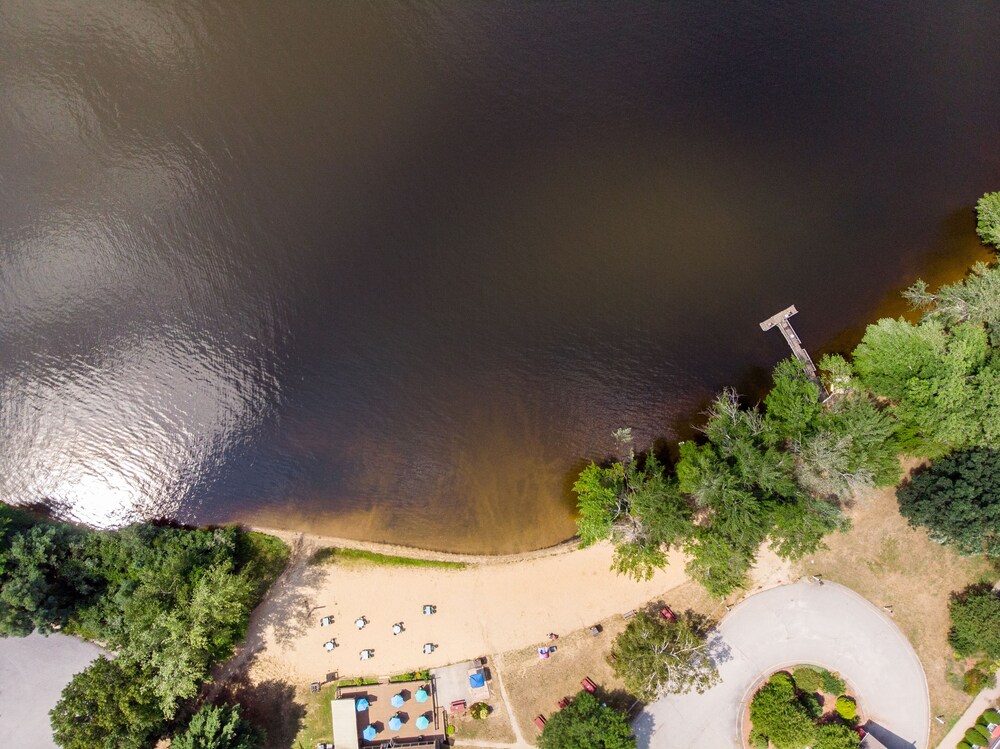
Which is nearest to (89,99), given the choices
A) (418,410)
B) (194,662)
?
(418,410)

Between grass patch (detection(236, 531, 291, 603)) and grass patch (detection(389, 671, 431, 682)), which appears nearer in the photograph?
grass patch (detection(389, 671, 431, 682))

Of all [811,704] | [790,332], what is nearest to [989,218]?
[790,332]

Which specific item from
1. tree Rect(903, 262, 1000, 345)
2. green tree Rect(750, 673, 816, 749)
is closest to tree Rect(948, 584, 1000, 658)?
green tree Rect(750, 673, 816, 749)

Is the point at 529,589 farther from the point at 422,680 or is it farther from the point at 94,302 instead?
the point at 94,302

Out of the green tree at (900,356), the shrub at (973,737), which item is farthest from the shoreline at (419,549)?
the shrub at (973,737)

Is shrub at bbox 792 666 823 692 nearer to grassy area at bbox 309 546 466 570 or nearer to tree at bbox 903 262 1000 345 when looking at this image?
grassy area at bbox 309 546 466 570

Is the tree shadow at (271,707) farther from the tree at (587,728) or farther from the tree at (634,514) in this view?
the tree at (634,514)
